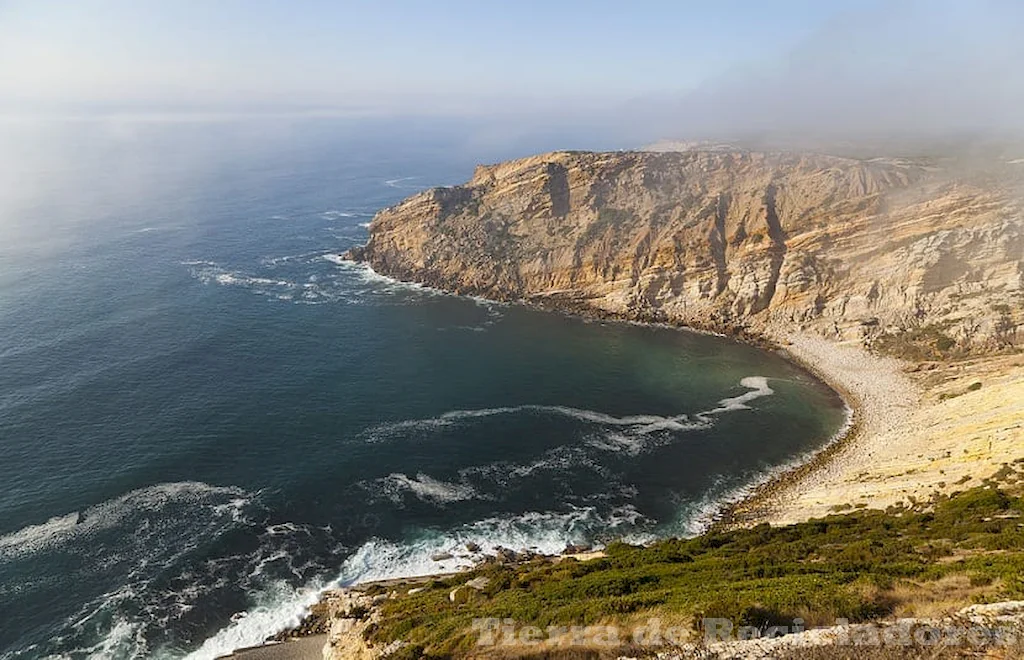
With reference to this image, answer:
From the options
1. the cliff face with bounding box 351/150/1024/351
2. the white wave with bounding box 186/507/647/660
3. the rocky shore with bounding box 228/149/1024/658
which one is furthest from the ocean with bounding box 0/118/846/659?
the cliff face with bounding box 351/150/1024/351

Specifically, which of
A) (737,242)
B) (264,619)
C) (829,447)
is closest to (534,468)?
(264,619)

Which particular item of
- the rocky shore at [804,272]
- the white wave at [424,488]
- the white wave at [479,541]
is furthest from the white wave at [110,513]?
the rocky shore at [804,272]

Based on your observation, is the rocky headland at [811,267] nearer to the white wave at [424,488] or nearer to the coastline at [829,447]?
the coastline at [829,447]

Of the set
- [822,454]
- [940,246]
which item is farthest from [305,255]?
[940,246]

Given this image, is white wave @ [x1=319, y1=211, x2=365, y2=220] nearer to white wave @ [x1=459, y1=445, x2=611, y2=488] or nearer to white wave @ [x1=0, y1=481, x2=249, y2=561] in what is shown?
white wave @ [x1=0, y1=481, x2=249, y2=561]

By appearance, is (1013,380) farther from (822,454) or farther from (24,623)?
(24,623)

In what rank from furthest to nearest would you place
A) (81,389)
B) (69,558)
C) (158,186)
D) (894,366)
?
(158,186), (894,366), (81,389), (69,558)
